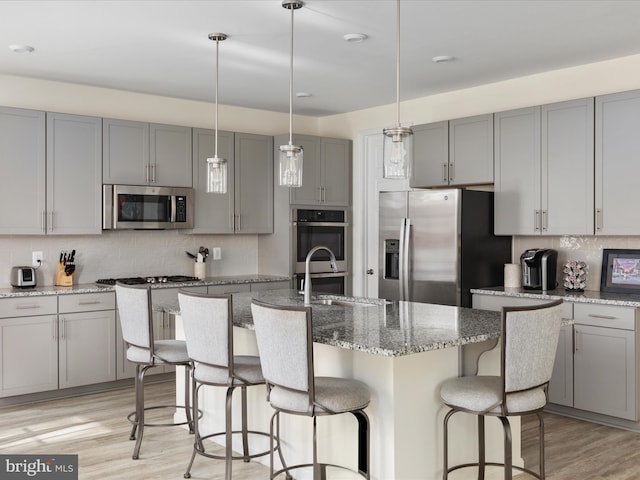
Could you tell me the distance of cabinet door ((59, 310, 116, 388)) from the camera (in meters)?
4.93

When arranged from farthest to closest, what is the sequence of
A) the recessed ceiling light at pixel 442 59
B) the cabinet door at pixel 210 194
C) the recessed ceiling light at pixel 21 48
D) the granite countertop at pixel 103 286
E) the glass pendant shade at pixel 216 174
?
1. the cabinet door at pixel 210 194
2. the granite countertop at pixel 103 286
3. the recessed ceiling light at pixel 442 59
4. the recessed ceiling light at pixel 21 48
5. the glass pendant shade at pixel 216 174

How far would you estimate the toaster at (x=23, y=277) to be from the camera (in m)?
5.02

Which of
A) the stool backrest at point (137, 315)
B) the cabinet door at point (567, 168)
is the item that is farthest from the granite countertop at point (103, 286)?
the cabinet door at point (567, 168)

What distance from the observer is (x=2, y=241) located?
510 cm

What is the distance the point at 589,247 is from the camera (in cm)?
485

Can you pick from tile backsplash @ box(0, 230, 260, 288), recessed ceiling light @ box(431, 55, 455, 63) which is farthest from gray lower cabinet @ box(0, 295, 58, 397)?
recessed ceiling light @ box(431, 55, 455, 63)

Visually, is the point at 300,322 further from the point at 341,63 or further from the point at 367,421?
the point at 341,63

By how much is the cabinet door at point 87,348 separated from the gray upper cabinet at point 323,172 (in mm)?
2110

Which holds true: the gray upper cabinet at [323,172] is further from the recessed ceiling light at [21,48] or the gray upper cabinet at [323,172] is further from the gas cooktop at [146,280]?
the recessed ceiling light at [21,48]

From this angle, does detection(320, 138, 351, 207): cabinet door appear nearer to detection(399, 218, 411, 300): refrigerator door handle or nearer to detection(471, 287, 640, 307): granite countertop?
detection(399, 218, 411, 300): refrigerator door handle

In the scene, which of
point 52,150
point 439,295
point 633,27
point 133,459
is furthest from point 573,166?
point 52,150

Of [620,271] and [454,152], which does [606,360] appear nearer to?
[620,271]

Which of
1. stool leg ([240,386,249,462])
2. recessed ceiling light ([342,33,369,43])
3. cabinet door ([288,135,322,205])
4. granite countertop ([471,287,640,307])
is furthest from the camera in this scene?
cabinet door ([288,135,322,205])

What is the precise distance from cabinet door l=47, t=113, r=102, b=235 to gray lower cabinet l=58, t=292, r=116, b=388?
612mm
